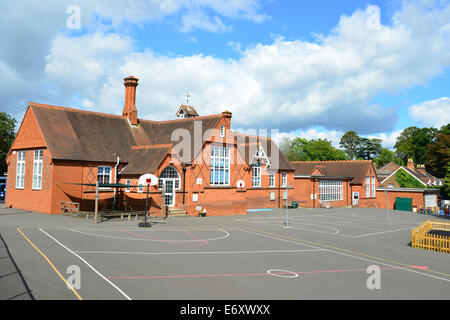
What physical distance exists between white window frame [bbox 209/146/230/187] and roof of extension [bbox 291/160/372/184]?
58.4 feet

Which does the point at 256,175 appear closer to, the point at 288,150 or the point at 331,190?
the point at 331,190

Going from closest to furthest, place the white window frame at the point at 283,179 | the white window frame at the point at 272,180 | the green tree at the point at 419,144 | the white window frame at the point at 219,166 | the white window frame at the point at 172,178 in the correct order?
the white window frame at the point at 172,178 → the white window frame at the point at 219,166 → the white window frame at the point at 272,180 → the white window frame at the point at 283,179 → the green tree at the point at 419,144

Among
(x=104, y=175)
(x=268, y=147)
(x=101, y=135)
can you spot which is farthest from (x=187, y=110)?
(x=104, y=175)

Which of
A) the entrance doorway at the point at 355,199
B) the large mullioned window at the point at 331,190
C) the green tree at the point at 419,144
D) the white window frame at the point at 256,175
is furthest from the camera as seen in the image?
the green tree at the point at 419,144

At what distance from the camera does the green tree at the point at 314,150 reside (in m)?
84.0

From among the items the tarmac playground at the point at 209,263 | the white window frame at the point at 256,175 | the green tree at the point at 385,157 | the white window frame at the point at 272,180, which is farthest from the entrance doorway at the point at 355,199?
the green tree at the point at 385,157

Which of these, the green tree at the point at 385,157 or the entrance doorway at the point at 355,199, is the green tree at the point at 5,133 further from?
the green tree at the point at 385,157

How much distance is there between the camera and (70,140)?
1207 inches

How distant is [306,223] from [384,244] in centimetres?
940

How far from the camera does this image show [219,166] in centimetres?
3550

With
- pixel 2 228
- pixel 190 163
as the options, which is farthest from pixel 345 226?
pixel 2 228

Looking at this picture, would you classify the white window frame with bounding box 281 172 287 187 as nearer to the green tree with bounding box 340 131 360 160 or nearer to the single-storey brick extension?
the single-storey brick extension

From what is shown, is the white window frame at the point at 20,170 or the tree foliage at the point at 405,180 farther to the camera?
the tree foliage at the point at 405,180
